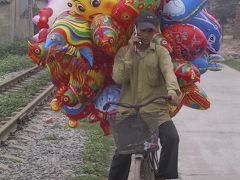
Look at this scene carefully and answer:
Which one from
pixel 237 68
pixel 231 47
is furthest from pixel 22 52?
pixel 231 47

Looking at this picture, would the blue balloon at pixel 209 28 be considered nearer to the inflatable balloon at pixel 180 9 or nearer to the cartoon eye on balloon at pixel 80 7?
the inflatable balloon at pixel 180 9

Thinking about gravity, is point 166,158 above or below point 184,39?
below

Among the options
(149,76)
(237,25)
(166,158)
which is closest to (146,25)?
(149,76)

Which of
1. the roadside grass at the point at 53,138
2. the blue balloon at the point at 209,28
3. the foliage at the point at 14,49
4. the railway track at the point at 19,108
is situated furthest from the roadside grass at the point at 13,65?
the blue balloon at the point at 209,28

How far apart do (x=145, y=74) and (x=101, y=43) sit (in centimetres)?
45

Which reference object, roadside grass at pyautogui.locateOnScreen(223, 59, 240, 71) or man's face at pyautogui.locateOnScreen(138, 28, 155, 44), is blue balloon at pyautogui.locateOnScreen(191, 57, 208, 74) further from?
roadside grass at pyautogui.locateOnScreen(223, 59, 240, 71)

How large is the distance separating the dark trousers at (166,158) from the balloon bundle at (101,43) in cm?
46

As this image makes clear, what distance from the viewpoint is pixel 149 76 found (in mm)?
4961

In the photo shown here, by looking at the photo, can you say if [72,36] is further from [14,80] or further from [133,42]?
[14,80]

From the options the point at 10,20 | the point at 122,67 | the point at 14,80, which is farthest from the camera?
the point at 10,20

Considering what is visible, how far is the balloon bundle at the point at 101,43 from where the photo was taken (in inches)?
197

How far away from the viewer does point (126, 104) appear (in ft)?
15.4

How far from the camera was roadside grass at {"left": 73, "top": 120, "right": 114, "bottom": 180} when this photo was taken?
7020 mm

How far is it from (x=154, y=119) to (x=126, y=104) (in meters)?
0.25
